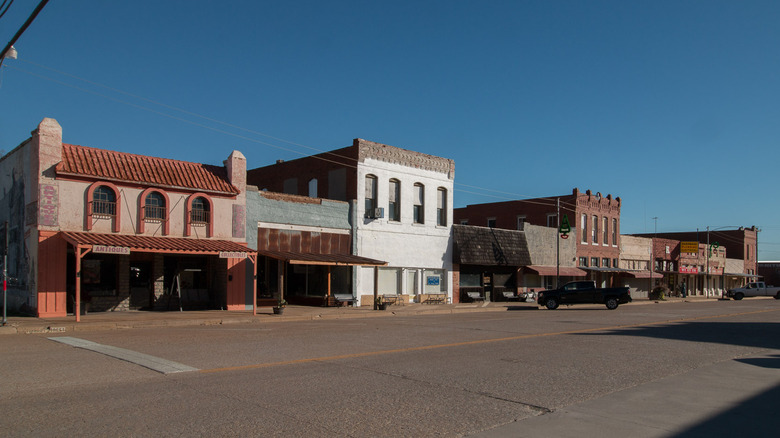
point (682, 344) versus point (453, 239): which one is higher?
point (453, 239)

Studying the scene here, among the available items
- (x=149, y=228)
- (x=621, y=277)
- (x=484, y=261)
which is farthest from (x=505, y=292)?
(x=149, y=228)

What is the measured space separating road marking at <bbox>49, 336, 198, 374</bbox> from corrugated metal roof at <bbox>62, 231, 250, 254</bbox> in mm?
5917

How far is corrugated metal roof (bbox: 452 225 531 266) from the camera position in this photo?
36375 millimetres

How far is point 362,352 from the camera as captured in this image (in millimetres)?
12734

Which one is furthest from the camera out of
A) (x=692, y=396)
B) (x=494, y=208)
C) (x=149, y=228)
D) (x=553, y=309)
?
(x=494, y=208)

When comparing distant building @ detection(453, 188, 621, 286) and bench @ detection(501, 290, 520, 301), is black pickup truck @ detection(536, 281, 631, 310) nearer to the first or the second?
bench @ detection(501, 290, 520, 301)

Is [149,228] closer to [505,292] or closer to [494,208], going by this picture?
[505,292]

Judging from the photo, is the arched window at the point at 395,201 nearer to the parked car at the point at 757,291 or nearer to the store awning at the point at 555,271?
the store awning at the point at 555,271

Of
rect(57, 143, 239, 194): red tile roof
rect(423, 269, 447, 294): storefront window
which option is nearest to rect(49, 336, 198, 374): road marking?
rect(57, 143, 239, 194): red tile roof

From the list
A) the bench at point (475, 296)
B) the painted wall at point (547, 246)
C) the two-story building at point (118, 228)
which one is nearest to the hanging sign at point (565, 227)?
the painted wall at point (547, 246)

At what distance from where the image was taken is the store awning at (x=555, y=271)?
41.4 m

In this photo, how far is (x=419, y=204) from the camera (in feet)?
113

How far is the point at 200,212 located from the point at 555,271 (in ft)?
89.9

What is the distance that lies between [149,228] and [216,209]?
9.23 feet
